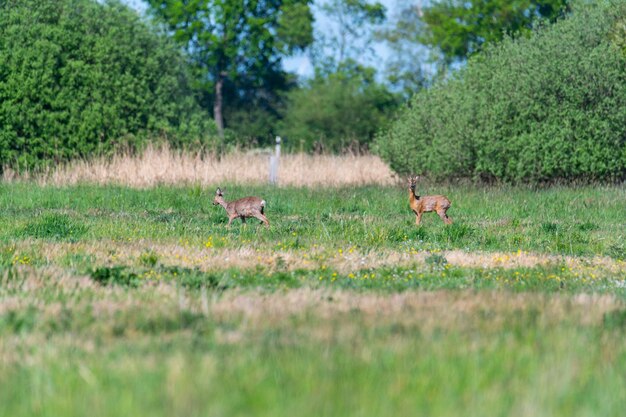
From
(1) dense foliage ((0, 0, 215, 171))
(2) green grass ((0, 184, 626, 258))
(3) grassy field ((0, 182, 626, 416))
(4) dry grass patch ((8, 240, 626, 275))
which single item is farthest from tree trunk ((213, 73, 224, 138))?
(4) dry grass patch ((8, 240, 626, 275))

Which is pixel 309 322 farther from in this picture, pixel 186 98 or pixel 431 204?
pixel 186 98

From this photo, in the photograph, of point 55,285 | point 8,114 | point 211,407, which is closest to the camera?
point 211,407

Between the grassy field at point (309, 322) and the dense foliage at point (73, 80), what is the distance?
20631 mm

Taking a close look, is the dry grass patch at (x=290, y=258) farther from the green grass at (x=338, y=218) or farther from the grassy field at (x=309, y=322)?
the green grass at (x=338, y=218)

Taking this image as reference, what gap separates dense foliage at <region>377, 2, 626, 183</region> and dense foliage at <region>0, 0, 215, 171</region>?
36.2 feet

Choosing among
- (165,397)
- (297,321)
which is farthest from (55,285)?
(165,397)

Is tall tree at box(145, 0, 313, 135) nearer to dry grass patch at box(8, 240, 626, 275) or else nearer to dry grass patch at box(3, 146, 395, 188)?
dry grass patch at box(3, 146, 395, 188)

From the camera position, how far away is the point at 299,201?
23.5m

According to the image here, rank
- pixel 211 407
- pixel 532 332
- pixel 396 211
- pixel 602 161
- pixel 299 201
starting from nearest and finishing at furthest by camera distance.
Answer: pixel 211 407
pixel 532 332
pixel 396 211
pixel 299 201
pixel 602 161

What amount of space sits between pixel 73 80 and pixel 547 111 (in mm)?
16239

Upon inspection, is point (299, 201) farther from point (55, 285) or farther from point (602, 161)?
point (55, 285)

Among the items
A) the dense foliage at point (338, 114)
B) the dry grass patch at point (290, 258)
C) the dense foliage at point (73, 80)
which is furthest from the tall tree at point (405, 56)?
the dry grass patch at point (290, 258)

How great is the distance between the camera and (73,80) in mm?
36688

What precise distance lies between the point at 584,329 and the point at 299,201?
16221 millimetres
